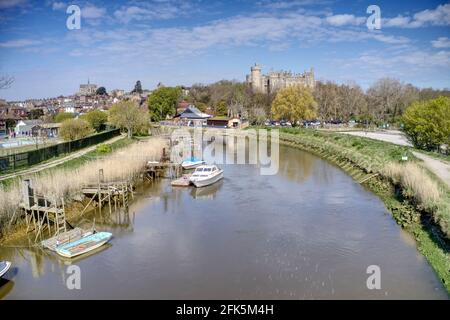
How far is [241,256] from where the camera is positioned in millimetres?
16297

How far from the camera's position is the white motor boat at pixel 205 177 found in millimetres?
28453

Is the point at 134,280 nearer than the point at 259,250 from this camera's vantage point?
Yes

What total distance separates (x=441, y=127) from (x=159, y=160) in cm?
2227

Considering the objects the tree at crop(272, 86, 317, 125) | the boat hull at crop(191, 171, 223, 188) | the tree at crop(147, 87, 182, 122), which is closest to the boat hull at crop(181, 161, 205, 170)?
the boat hull at crop(191, 171, 223, 188)

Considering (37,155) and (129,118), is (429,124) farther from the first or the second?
(129,118)

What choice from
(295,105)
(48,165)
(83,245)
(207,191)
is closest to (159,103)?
(295,105)

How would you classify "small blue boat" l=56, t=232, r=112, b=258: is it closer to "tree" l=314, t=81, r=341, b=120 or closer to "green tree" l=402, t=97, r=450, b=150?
"green tree" l=402, t=97, r=450, b=150

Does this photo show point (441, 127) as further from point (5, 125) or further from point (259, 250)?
point (5, 125)
